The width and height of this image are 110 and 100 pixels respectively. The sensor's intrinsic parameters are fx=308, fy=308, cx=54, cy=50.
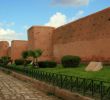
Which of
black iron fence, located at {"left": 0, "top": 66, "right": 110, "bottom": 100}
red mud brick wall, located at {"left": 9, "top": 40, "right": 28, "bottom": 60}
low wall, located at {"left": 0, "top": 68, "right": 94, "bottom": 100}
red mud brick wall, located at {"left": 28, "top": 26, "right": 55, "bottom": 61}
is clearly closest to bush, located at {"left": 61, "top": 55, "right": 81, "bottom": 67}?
low wall, located at {"left": 0, "top": 68, "right": 94, "bottom": 100}

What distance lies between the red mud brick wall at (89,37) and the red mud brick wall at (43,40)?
589 centimetres

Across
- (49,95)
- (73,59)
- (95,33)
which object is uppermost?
(95,33)

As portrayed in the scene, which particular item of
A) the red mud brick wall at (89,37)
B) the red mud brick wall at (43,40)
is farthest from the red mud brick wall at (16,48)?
the red mud brick wall at (89,37)

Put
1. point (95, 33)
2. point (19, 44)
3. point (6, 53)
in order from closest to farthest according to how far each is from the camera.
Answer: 1. point (95, 33)
2. point (19, 44)
3. point (6, 53)

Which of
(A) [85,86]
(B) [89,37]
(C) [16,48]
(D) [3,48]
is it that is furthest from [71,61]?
(D) [3,48]

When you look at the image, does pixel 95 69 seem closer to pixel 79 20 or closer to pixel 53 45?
pixel 79 20

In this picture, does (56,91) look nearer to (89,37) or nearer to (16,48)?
(89,37)

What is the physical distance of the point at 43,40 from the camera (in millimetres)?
35812

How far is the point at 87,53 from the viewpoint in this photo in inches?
870

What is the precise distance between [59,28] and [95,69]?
13766 mm

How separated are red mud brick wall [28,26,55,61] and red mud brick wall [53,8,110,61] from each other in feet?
19.3

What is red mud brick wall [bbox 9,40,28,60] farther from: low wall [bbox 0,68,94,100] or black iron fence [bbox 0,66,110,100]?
black iron fence [bbox 0,66,110,100]

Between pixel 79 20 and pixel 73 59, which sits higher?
pixel 79 20

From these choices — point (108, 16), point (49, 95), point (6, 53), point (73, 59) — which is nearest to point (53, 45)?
point (73, 59)
